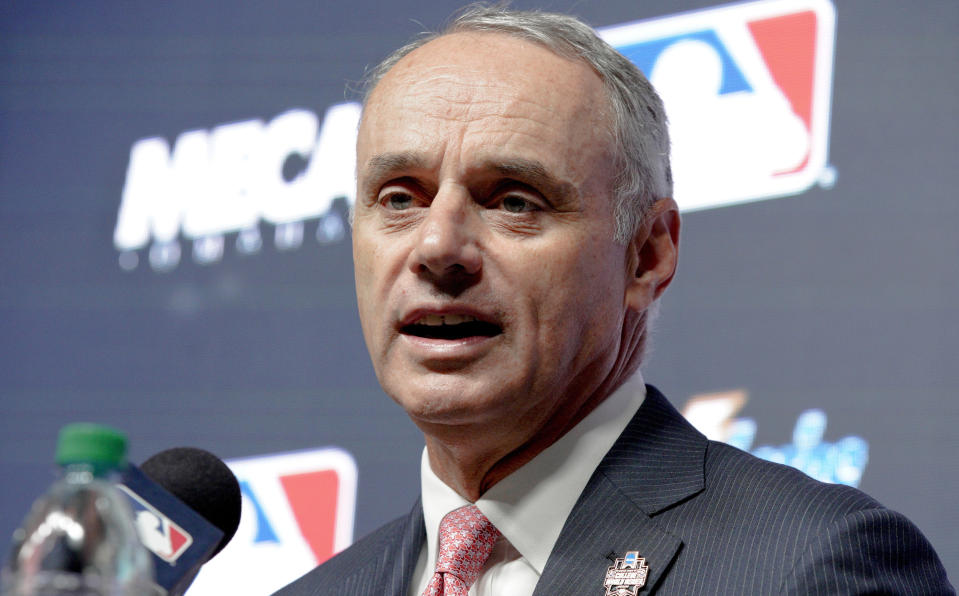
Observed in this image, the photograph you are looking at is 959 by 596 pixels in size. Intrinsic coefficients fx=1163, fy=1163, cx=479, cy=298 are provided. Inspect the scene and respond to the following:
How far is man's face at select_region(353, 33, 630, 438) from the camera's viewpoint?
2.13 meters

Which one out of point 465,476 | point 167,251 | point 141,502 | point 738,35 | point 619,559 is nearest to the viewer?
point 141,502

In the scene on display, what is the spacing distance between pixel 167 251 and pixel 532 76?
2449 mm

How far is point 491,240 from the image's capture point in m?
2.17

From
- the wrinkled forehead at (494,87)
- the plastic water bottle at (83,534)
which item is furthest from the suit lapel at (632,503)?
the plastic water bottle at (83,534)

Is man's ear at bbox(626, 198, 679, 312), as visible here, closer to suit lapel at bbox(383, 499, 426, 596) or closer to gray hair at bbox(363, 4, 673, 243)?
gray hair at bbox(363, 4, 673, 243)

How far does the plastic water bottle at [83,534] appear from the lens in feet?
3.89

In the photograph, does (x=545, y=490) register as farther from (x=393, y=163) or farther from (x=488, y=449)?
(x=393, y=163)

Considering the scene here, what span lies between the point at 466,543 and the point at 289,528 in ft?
5.79

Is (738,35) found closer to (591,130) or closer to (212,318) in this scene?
(591,130)

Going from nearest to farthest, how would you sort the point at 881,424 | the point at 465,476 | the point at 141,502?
1. the point at 141,502
2. the point at 465,476
3. the point at 881,424

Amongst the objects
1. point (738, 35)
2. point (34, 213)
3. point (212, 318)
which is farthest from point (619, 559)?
point (34, 213)

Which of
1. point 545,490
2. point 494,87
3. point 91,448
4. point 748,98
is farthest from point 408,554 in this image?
point 748,98

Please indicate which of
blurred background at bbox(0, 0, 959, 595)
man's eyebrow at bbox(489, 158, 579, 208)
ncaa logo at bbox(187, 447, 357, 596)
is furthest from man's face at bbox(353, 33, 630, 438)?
ncaa logo at bbox(187, 447, 357, 596)

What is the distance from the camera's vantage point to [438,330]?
2.18 m
